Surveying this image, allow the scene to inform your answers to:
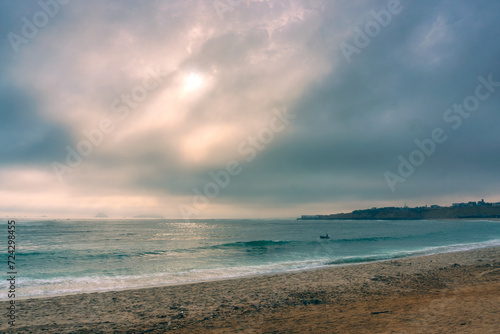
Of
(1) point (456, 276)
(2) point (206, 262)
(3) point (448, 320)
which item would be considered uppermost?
(3) point (448, 320)

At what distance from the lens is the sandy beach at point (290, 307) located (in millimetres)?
8820

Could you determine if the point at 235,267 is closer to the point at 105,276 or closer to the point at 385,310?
the point at 105,276

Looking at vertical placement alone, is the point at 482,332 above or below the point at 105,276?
above

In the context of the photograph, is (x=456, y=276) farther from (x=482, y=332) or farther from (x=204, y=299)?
(x=204, y=299)

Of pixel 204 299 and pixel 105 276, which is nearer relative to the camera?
pixel 204 299

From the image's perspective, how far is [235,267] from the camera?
85.0ft

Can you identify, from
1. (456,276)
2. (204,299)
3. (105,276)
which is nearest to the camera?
(204,299)

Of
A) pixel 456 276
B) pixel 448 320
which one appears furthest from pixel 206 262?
pixel 448 320

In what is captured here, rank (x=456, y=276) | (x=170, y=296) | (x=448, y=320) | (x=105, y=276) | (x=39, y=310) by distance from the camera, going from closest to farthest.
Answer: (x=448, y=320)
(x=39, y=310)
(x=170, y=296)
(x=456, y=276)
(x=105, y=276)

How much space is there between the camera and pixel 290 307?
1177 centimetres

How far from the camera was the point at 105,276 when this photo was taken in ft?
72.8

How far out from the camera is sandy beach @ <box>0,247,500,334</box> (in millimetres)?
8820

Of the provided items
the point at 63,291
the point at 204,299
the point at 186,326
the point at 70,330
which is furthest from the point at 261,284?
the point at 63,291

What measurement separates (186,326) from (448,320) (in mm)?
8806
